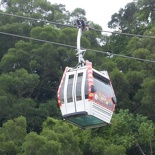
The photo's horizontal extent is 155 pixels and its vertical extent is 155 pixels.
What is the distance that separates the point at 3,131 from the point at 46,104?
3.47 m

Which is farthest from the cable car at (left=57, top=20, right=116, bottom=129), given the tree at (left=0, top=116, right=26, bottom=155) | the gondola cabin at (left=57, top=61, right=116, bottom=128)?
the tree at (left=0, top=116, right=26, bottom=155)

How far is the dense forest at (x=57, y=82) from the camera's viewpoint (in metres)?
16.3

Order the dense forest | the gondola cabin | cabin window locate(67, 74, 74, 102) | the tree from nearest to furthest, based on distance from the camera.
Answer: the gondola cabin < cabin window locate(67, 74, 74, 102) < the tree < the dense forest

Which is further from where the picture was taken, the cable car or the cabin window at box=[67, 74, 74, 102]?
the cabin window at box=[67, 74, 74, 102]

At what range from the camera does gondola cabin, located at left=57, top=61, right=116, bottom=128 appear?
811 centimetres

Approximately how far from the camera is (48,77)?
22.2m

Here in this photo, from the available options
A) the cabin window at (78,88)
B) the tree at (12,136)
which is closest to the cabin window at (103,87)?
the cabin window at (78,88)

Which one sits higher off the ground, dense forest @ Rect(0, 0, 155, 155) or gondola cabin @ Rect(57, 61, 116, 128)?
dense forest @ Rect(0, 0, 155, 155)

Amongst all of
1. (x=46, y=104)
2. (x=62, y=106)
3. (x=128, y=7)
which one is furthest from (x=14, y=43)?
(x=62, y=106)

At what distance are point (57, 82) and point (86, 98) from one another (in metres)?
14.1

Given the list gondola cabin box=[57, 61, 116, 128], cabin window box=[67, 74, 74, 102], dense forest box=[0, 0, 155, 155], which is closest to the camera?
gondola cabin box=[57, 61, 116, 128]

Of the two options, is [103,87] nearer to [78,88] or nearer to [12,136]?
[78,88]

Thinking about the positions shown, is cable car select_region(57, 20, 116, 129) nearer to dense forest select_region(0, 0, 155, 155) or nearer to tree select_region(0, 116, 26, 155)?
dense forest select_region(0, 0, 155, 155)

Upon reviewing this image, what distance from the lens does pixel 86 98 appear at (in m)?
8.12
